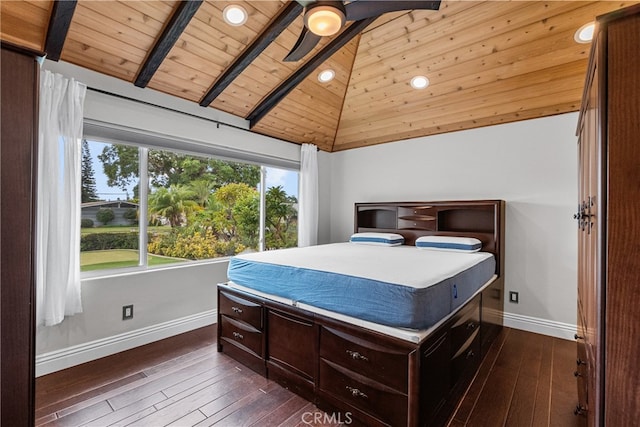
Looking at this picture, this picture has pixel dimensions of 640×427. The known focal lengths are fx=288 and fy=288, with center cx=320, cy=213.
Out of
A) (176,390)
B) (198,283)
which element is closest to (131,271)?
(198,283)

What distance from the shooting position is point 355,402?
1.69 meters

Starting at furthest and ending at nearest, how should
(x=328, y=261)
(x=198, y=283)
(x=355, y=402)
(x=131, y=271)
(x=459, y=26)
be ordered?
1. (x=198, y=283)
2. (x=131, y=271)
3. (x=459, y=26)
4. (x=328, y=261)
5. (x=355, y=402)

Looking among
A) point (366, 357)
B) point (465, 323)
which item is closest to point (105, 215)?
point (366, 357)

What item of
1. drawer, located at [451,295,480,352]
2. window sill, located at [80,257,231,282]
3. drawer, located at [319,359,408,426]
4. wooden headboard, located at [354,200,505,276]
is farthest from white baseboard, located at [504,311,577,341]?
window sill, located at [80,257,231,282]

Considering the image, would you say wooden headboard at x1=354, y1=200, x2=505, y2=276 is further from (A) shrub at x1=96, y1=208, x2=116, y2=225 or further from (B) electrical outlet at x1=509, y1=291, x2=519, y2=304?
(A) shrub at x1=96, y1=208, x2=116, y2=225

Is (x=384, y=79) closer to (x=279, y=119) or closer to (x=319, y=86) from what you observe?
(x=319, y=86)

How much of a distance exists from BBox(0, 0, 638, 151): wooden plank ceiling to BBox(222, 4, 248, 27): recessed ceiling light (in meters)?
0.05

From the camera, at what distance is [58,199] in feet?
7.27

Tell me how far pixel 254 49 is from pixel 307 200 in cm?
223

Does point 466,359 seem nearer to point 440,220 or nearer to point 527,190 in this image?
point 440,220

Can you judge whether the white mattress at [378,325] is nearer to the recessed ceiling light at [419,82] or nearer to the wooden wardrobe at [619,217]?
the wooden wardrobe at [619,217]

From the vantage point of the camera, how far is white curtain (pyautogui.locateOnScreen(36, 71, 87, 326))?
7.00ft

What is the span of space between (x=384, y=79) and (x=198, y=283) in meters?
3.17

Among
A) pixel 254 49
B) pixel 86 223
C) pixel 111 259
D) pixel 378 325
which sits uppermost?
pixel 254 49
